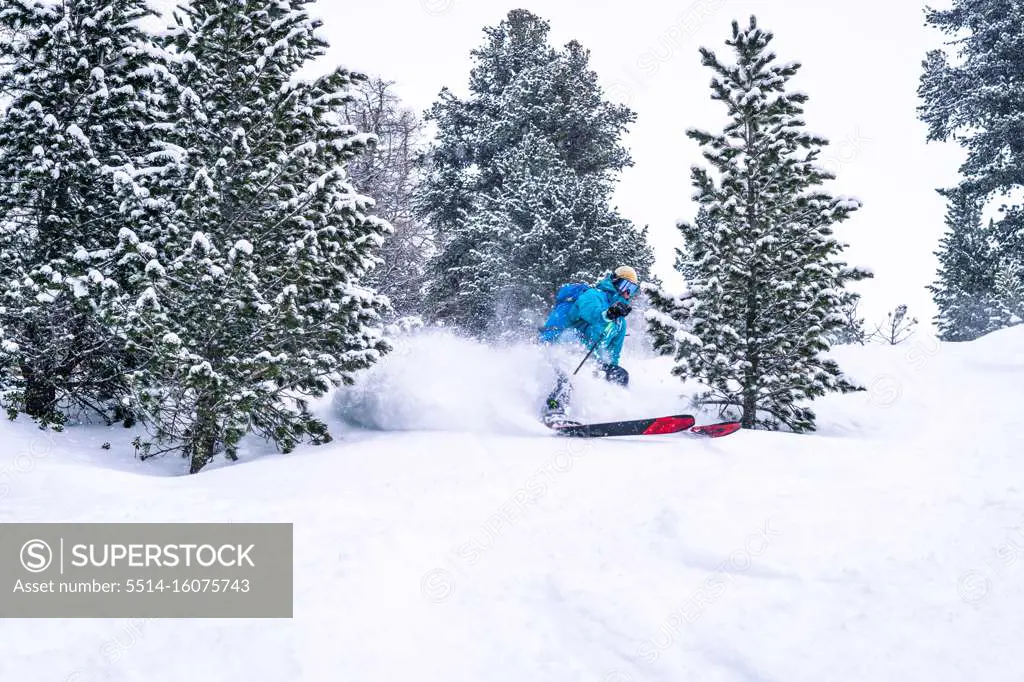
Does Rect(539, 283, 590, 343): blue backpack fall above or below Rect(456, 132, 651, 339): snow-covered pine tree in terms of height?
below

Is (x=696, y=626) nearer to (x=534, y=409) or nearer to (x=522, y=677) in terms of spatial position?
(x=522, y=677)

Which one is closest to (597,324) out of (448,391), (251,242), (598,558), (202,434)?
(448,391)

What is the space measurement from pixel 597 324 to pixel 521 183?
12.0 metres

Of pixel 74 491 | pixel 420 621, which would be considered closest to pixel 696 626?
pixel 420 621

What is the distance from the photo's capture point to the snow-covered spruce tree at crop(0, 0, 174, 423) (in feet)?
26.3

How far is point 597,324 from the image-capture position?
9125 mm

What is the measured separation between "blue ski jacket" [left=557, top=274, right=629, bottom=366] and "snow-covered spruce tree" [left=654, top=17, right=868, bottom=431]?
883mm

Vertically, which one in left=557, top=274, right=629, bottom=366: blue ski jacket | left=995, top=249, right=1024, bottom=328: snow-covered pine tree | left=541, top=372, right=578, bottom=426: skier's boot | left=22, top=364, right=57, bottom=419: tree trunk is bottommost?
left=541, top=372, right=578, bottom=426: skier's boot

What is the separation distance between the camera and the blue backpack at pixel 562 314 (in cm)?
938

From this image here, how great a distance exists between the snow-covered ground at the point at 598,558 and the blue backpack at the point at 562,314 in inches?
89.2

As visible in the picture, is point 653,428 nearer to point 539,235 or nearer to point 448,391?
point 448,391

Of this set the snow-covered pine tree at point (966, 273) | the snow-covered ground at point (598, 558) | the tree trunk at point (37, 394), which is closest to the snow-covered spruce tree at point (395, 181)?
the tree trunk at point (37, 394)

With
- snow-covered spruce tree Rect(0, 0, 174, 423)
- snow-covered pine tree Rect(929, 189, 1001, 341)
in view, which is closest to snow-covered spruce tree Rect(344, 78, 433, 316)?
snow-covered spruce tree Rect(0, 0, 174, 423)

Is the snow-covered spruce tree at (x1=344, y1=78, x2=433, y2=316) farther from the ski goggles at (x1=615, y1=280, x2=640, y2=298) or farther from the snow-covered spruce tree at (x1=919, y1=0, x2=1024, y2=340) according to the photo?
the snow-covered spruce tree at (x1=919, y1=0, x2=1024, y2=340)
